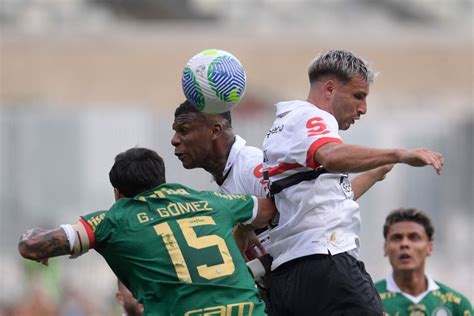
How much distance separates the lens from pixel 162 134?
23.2m

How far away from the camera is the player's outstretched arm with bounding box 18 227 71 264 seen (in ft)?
28.3

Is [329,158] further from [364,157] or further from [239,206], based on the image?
[239,206]

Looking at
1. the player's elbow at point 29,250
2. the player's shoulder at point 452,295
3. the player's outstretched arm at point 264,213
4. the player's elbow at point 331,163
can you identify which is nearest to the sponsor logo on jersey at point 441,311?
the player's shoulder at point 452,295

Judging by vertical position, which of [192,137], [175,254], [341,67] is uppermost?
[341,67]

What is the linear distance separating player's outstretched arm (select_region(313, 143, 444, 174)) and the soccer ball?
3.63ft

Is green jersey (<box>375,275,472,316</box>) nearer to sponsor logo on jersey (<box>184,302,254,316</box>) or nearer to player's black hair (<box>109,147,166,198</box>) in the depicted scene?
sponsor logo on jersey (<box>184,302,254,316</box>)

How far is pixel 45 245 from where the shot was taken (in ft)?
28.3

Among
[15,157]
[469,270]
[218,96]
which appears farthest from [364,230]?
[218,96]

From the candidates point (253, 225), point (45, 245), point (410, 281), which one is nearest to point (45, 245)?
point (45, 245)

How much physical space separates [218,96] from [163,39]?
24.6m

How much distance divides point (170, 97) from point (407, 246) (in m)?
20.7

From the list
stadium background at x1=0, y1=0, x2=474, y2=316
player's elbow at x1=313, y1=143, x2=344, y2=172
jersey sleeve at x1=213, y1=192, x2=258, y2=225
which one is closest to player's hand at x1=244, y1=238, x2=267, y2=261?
jersey sleeve at x1=213, y1=192, x2=258, y2=225

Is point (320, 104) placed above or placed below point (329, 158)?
above

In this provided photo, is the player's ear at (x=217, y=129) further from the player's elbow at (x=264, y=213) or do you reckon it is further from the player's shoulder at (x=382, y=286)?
the player's shoulder at (x=382, y=286)
